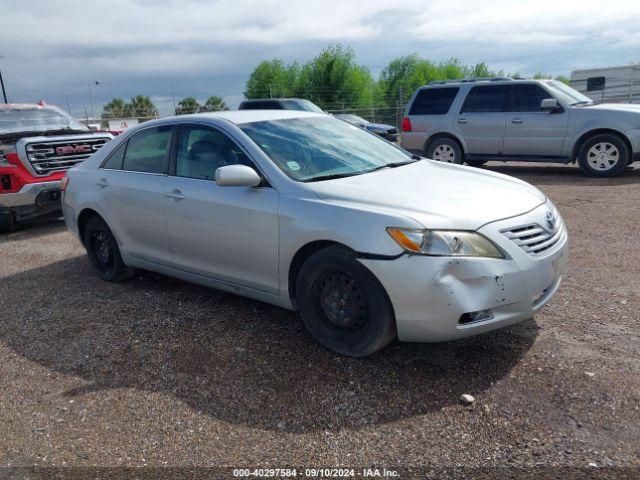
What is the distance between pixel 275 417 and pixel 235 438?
264 millimetres

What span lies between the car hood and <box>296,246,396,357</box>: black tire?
15.6 inches

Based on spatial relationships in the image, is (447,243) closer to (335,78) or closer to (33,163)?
(33,163)

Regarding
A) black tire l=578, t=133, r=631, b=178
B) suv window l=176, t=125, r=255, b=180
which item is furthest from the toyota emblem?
black tire l=578, t=133, r=631, b=178

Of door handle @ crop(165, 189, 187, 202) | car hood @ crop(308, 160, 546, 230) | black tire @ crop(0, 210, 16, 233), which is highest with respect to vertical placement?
car hood @ crop(308, 160, 546, 230)

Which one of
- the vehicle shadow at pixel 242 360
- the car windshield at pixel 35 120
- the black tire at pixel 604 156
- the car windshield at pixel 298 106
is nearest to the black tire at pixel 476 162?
the black tire at pixel 604 156

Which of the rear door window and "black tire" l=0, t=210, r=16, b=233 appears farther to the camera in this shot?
"black tire" l=0, t=210, r=16, b=233

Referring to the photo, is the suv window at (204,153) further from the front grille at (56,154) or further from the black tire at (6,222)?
the black tire at (6,222)

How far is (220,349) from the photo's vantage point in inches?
157

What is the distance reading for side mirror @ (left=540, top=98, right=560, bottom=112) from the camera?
10.3 m

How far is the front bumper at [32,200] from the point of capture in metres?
7.96

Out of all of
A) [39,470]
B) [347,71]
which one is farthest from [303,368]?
[347,71]

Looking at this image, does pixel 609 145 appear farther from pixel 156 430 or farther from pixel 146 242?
pixel 156 430

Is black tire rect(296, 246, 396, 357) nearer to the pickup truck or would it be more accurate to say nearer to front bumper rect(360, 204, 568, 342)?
front bumper rect(360, 204, 568, 342)

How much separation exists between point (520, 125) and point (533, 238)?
26.6 ft
